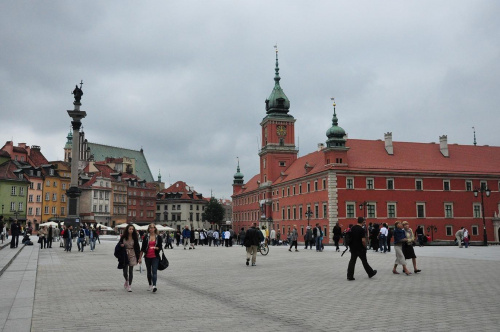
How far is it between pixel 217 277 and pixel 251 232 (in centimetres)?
496

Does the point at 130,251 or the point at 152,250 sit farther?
the point at 130,251

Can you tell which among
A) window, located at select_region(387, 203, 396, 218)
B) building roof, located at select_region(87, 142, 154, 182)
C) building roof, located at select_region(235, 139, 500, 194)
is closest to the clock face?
building roof, located at select_region(235, 139, 500, 194)

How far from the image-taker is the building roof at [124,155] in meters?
121

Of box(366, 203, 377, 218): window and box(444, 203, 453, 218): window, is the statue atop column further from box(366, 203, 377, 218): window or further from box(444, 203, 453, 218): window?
box(444, 203, 453, 218): window

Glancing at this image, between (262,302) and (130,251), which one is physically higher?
(130,251)

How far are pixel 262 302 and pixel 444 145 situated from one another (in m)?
65.5

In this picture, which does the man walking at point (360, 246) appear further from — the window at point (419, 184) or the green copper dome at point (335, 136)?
the window at point (419, 184)

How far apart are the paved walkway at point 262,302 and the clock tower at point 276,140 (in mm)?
71495

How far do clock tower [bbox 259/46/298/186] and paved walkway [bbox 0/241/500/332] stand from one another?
71495 millimetres

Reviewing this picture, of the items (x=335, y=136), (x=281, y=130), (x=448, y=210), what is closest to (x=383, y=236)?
(x=335, y=136)

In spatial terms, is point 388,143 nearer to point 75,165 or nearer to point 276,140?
point 276,140

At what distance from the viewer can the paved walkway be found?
7688mm

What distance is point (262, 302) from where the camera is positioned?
9.98 m

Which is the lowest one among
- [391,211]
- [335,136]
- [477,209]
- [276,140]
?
[391,211]
